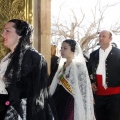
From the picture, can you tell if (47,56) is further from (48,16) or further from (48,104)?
(48,104)

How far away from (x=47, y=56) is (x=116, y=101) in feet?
5.16

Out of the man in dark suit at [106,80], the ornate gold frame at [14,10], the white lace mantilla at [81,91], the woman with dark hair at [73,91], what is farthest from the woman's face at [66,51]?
the ornate gold frame at [14,10]

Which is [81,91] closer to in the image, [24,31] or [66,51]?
[66,51]

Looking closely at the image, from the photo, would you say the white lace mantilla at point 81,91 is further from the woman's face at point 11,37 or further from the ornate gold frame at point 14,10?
the woman's face at point 11,37

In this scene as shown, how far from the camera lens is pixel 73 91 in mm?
5297

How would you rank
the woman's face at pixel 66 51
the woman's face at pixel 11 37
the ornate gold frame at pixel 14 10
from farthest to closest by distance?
1. the ornate gold frame at pixel 14 10
2. the woman's face at pixel 66 51
3. the woman's face at pixel 11 37

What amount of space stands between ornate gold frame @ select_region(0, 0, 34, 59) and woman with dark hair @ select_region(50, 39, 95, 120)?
3.17ft

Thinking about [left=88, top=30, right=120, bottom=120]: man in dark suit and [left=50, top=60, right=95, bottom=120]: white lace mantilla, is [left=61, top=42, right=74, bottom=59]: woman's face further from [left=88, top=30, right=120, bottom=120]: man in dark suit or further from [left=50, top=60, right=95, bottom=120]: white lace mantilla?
[left=88, top=30, right=120, bottom=120]: man in dark suit

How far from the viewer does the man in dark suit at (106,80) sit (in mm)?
5680

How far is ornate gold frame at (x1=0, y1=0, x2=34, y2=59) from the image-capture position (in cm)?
593

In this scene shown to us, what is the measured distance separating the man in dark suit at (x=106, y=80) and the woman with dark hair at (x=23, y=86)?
2.41 metres

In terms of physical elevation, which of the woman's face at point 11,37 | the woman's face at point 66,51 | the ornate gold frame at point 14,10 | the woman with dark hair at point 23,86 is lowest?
the woman with dark hair at point 23,86

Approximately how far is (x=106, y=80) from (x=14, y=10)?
1819 mm

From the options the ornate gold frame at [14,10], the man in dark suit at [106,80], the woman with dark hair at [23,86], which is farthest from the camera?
the ornate gold frame at [14,10]
